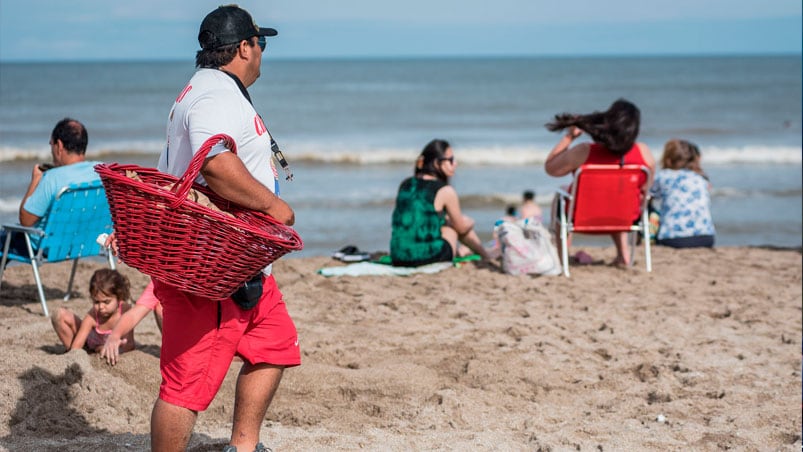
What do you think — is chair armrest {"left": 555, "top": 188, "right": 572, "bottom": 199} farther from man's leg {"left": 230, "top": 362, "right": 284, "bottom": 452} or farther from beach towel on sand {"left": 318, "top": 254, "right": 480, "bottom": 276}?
man's leg {"left": 230, "top": 362, "right": 284, "bottom": 452}

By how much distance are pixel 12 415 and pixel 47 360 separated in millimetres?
529

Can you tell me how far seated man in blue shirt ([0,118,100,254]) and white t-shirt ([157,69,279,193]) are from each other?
303 cm

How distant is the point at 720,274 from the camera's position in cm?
714

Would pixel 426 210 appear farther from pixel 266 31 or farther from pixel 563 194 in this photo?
pixel 266 31

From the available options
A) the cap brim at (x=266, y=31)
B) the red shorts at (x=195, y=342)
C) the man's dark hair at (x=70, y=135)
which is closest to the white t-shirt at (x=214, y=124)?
the cap brim at (x=266, y=31)

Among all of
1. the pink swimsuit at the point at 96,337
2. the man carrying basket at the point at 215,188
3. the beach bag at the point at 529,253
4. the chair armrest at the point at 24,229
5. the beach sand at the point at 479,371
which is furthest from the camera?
the beach bag at the point at 529,253

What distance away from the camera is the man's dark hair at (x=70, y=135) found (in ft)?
18.6

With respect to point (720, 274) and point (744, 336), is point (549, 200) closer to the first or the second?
point (720, 274)

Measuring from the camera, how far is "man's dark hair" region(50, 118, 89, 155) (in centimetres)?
568

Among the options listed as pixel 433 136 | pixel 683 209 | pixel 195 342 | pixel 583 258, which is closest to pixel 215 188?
pixel 195 342

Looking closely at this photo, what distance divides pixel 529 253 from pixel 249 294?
446 cm

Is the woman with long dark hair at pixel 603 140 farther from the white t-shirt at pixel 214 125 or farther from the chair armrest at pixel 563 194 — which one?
the white t-shirt at pixel 214 125

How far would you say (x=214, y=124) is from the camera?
2.67 meters

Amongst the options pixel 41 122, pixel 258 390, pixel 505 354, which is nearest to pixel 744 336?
pixel 505 354
